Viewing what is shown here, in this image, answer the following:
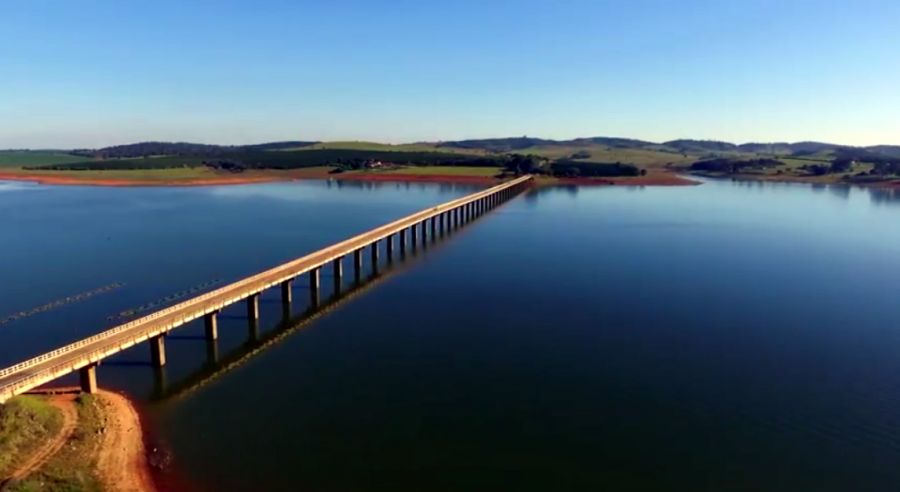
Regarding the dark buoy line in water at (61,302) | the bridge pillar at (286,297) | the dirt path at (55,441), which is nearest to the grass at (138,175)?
the dark buoy line in water at (61,302)

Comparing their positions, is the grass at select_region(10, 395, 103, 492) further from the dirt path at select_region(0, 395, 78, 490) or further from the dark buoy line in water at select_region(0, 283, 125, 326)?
the dark buoy line in water at select_region(0, 283, 125, 326)

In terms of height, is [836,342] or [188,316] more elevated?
[188,316]

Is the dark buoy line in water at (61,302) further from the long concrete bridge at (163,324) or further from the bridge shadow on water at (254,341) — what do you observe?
the bridge shadow on water at (254,341)

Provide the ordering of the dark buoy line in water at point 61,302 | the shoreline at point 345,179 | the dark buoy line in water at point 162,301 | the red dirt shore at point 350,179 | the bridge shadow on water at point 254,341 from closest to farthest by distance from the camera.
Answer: the bridge shadow on water at point 254,341 → the dark buoy line in water at point 61,302 → the dark buoy line in water at point 162,301 → the shoreline at point 345,179 → the red dirt shore at point 350,179

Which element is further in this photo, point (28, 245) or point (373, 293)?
point (28, 245)

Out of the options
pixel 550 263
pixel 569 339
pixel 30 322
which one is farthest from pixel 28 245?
pixel 569 339

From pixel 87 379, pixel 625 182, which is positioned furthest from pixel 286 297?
pixel 625 182

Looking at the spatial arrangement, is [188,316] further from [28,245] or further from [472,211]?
[472,211]
